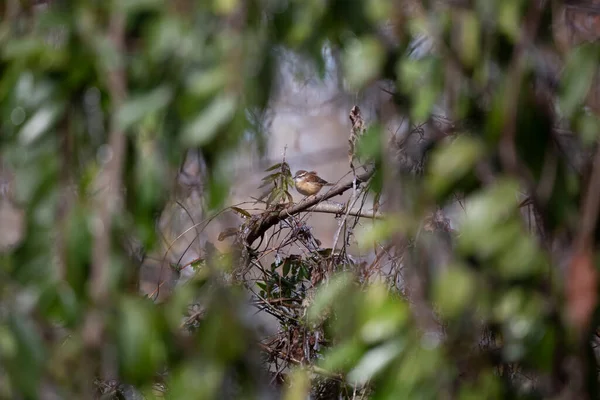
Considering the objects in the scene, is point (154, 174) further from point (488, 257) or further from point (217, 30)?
point (488, 257)

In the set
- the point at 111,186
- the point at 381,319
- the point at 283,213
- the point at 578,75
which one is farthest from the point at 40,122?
the point at 283,213

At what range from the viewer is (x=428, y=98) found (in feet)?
2.68

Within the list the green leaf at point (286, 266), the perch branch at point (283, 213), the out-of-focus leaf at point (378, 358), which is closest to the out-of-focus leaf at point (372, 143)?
the out-of-focus leaf at point (378, 358)

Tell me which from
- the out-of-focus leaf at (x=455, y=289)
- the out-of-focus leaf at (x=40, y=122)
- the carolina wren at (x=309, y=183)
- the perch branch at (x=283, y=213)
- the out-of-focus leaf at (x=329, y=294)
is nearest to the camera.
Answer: the out-of-focus leaf at (x=455, y=289)

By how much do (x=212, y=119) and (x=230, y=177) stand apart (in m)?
0.08

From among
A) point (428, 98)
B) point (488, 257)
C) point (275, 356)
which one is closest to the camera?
point (488, 257)

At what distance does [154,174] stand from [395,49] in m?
0.36

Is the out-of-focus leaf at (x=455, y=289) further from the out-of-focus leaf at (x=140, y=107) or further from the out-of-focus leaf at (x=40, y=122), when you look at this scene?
the out-of-focus leaf at (x=40, y=122)

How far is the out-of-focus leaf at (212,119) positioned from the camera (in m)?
0.73

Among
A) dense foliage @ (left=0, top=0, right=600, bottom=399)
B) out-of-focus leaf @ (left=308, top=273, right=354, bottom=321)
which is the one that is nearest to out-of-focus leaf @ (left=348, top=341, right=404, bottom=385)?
dense foliage @ (left=0, top=0, right=600, bottom=399)

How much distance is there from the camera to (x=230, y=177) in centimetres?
79

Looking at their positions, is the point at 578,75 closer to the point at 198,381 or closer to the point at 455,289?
the point at 455,289

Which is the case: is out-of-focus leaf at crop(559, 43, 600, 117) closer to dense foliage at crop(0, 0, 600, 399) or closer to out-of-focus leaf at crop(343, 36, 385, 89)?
dense foliage at crop(0, 0, 600, 399)

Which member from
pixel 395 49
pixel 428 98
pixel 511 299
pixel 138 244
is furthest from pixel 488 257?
pixel 138 244
